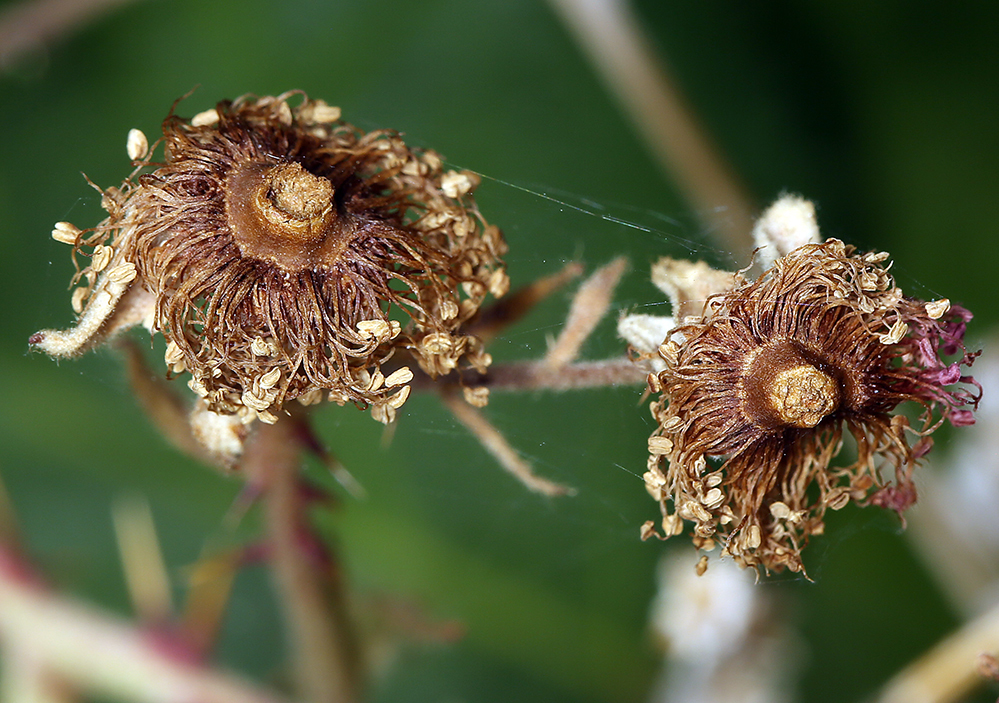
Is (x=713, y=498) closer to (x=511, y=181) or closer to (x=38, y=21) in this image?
(x=511, y=181)

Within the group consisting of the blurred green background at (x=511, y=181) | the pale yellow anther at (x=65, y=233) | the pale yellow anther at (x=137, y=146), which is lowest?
the pale yellow anther at (x=65, y=233)

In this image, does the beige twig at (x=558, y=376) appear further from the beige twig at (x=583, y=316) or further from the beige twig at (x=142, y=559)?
the beige twig at (x=142, y=559)

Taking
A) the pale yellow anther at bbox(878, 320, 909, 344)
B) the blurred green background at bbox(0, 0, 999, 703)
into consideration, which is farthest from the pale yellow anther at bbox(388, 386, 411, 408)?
the blurred green background at bbox(0, 0, 999, 703)

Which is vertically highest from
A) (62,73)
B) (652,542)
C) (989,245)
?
(989,245)

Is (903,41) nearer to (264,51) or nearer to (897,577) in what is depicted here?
(897,577)

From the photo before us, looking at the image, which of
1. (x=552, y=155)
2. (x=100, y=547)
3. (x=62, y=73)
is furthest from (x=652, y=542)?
(x=62, y=73)

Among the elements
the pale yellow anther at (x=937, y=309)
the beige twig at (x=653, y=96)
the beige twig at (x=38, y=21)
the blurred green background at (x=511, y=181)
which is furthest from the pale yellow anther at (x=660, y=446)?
the beige twig at (x=38, y=21)

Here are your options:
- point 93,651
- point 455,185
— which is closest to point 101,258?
point 455,185
